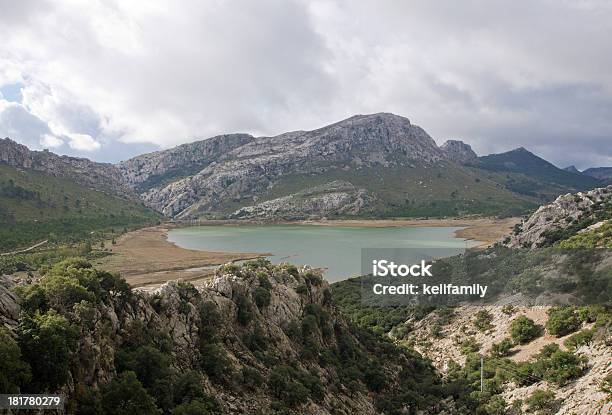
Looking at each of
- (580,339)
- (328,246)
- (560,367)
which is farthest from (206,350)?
(328,246)

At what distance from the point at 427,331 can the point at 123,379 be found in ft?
115

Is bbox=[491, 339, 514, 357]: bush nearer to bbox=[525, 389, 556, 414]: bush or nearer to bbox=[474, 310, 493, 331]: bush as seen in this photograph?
bbox=[474, 310, 493, 331]: bush

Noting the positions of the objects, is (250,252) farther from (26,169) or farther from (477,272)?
(26,169)

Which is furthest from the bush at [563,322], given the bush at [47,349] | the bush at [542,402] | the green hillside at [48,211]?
the green hillside at [48,211]

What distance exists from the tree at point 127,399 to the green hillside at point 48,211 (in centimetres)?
10101

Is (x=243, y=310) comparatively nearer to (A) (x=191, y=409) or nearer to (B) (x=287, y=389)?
(B) (x=287, y=389)

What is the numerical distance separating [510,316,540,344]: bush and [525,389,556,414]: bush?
35.4 ft

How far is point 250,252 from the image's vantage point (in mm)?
115250

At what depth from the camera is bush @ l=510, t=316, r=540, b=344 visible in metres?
34.3

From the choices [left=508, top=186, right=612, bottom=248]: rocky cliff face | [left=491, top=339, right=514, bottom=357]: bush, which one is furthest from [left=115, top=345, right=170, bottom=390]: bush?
[left=508, top=186, right=612, bottom=248]: rocky cliff face

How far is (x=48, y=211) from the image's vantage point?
5846 inches

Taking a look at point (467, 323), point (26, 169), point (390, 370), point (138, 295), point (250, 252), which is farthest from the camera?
point (26, 169)

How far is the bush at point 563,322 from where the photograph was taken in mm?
31828

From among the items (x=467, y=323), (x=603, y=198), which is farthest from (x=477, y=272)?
(x=603, y=198)
